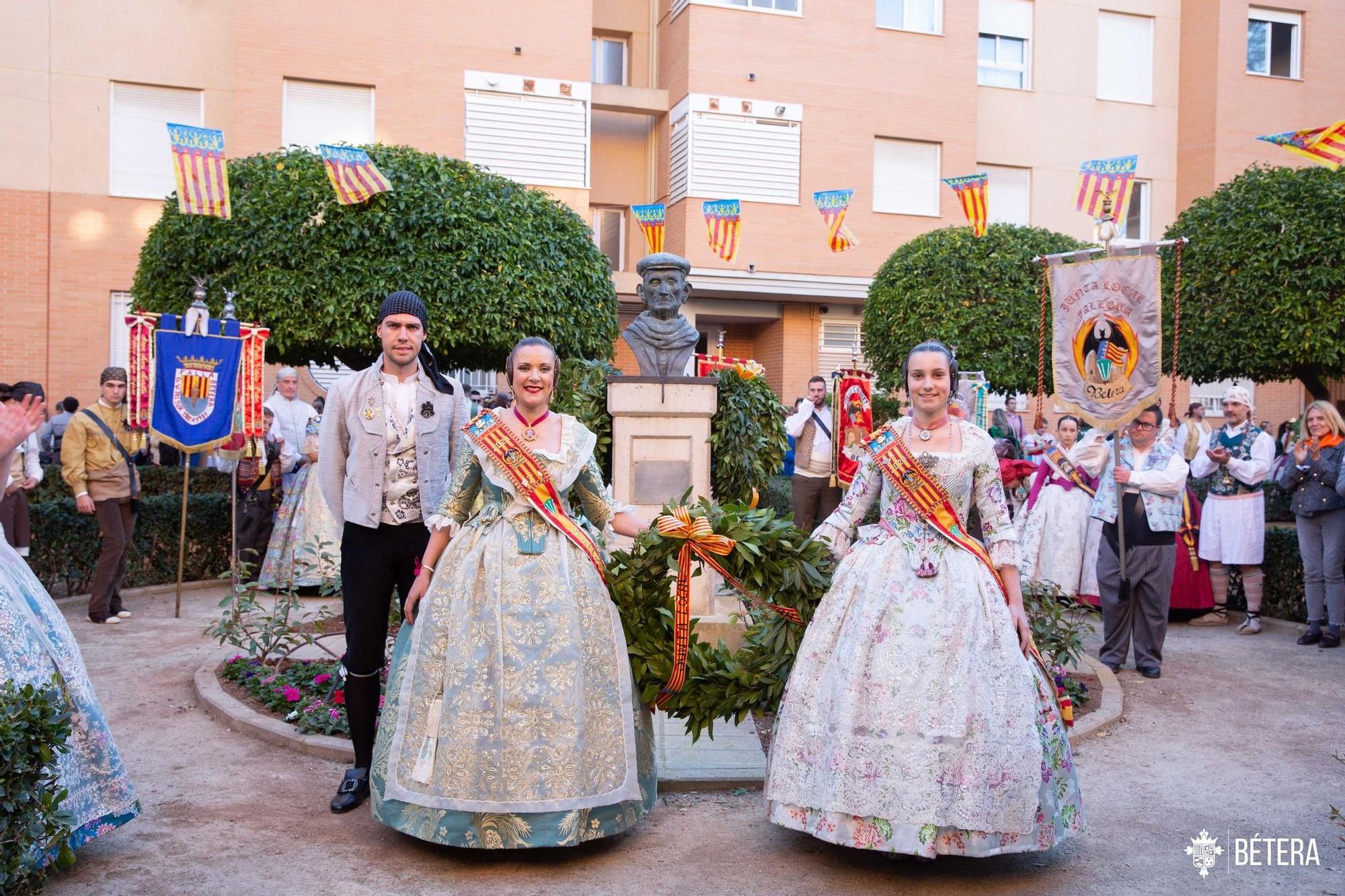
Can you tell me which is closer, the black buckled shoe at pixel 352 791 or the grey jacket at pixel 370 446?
the grey jacket at pixel 370 446

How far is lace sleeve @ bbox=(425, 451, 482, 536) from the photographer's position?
182 inches

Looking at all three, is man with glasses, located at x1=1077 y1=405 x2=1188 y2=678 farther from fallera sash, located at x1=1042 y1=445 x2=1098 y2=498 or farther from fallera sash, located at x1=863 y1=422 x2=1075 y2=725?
fallera sash, located at x1=863 y1=422 x2=1075 y2=725

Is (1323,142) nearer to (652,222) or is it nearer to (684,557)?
(684,557)

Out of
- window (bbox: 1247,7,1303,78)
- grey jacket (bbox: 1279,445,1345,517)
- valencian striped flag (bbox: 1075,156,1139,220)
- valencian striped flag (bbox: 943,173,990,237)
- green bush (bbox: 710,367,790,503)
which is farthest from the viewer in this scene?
window (bbox: 1247,7,1303,78)

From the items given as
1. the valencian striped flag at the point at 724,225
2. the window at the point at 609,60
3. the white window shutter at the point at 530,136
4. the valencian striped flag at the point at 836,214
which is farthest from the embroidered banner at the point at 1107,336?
the window at the point at 609,60

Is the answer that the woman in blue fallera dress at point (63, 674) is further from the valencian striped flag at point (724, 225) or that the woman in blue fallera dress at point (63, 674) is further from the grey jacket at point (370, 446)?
the valencian striped flag at point (724, 225)

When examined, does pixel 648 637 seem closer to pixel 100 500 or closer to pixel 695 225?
pixel 100 500

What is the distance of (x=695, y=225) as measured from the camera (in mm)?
19578

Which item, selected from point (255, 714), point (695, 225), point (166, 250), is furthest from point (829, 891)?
point (695, 225)

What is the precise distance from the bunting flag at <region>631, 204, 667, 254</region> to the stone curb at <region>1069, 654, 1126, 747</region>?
Answer: 11.9 meters

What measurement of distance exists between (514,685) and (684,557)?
85 centimetres

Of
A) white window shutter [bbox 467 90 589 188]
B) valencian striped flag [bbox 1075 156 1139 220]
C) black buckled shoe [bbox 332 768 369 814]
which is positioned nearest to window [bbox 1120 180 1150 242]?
valencian striped flag [bbox 1075 156 1139 220]

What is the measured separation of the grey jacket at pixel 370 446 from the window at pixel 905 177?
54.2 feet

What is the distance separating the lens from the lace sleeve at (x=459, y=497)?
4617 millimetres
